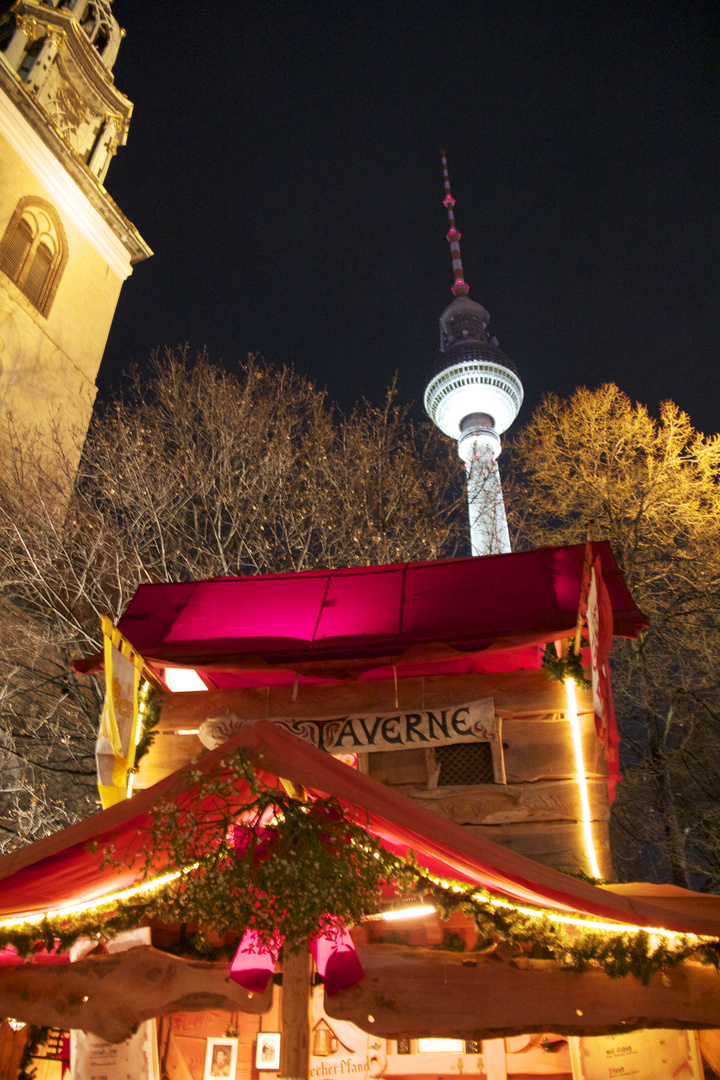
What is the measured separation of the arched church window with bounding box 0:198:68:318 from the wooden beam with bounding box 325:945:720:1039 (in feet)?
78.7

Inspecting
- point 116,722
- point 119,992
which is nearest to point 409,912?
point 119,992

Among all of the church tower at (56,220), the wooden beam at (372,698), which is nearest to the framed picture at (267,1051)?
the wooden beam at (372,698)

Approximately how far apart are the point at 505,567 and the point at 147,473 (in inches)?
423

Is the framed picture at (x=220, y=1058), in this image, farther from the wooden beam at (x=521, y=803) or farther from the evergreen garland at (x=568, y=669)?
the evergreen garland at (x=568, y=669)

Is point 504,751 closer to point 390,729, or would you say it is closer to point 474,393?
point 390,729

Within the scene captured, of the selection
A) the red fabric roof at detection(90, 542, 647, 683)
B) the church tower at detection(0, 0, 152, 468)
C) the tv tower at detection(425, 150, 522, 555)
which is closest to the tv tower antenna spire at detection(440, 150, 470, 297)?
the tv tower at detection(425, 150, 522, 555)

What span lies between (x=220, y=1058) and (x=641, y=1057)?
3.58m

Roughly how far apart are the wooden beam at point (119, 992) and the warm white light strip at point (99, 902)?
30 cm

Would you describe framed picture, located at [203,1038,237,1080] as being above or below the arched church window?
below

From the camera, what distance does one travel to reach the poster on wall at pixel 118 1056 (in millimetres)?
5480

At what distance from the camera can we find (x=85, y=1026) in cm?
414

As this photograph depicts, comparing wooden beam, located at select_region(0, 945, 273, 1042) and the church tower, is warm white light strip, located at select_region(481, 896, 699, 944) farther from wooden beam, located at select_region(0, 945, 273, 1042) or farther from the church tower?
the church tower

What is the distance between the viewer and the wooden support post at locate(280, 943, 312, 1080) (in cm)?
405

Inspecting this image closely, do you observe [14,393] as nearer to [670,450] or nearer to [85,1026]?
[670,450]
